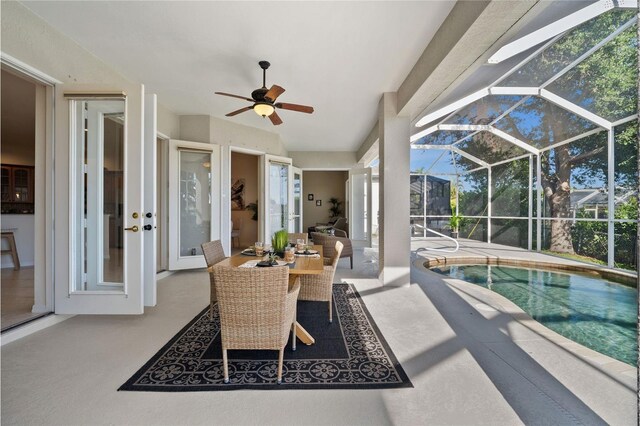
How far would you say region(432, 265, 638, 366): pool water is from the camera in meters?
2.64

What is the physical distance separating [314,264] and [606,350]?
2879mm

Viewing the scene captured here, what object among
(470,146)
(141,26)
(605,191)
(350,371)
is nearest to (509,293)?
(605,191)

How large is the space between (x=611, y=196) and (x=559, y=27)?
3.44 metres

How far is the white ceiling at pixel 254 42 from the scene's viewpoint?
2.22 metres

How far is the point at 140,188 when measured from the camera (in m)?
2.58

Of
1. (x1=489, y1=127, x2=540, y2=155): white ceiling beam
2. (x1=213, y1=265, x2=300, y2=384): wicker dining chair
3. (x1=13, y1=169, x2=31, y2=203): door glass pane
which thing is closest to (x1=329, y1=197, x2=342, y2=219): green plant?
(x1=489, y1=127, x2=540, y2=155): white ceiling beam

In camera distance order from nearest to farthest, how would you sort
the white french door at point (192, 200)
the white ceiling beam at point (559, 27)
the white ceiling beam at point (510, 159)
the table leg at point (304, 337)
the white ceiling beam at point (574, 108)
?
1. the table leg at point (304, 337)
2. the white ceiling beam at point (559, 27)
3. the white french door at point (192, 200)
4. the white ceiling beam at point (574, 108)
5. the white ceiling beam at point (510, 159)

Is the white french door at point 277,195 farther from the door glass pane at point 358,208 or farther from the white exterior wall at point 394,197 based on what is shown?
the white exterior wall at point 394,197

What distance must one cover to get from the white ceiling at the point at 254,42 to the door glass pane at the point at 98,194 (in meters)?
0.71

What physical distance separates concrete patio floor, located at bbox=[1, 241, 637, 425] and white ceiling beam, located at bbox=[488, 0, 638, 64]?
310 cm

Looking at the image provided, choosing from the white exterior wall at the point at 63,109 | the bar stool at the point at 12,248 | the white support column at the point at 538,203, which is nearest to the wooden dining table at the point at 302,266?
the white exterior wall at the point at 63,109

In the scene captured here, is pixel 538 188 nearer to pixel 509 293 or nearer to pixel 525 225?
pixel 525 225

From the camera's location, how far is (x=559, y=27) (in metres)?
3.19

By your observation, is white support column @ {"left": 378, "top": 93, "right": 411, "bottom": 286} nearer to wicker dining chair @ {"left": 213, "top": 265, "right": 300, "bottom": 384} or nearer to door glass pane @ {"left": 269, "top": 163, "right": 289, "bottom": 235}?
wicker dining chair @ {"left": 213, "top": 265, "right": 300, "bottom": 384}
